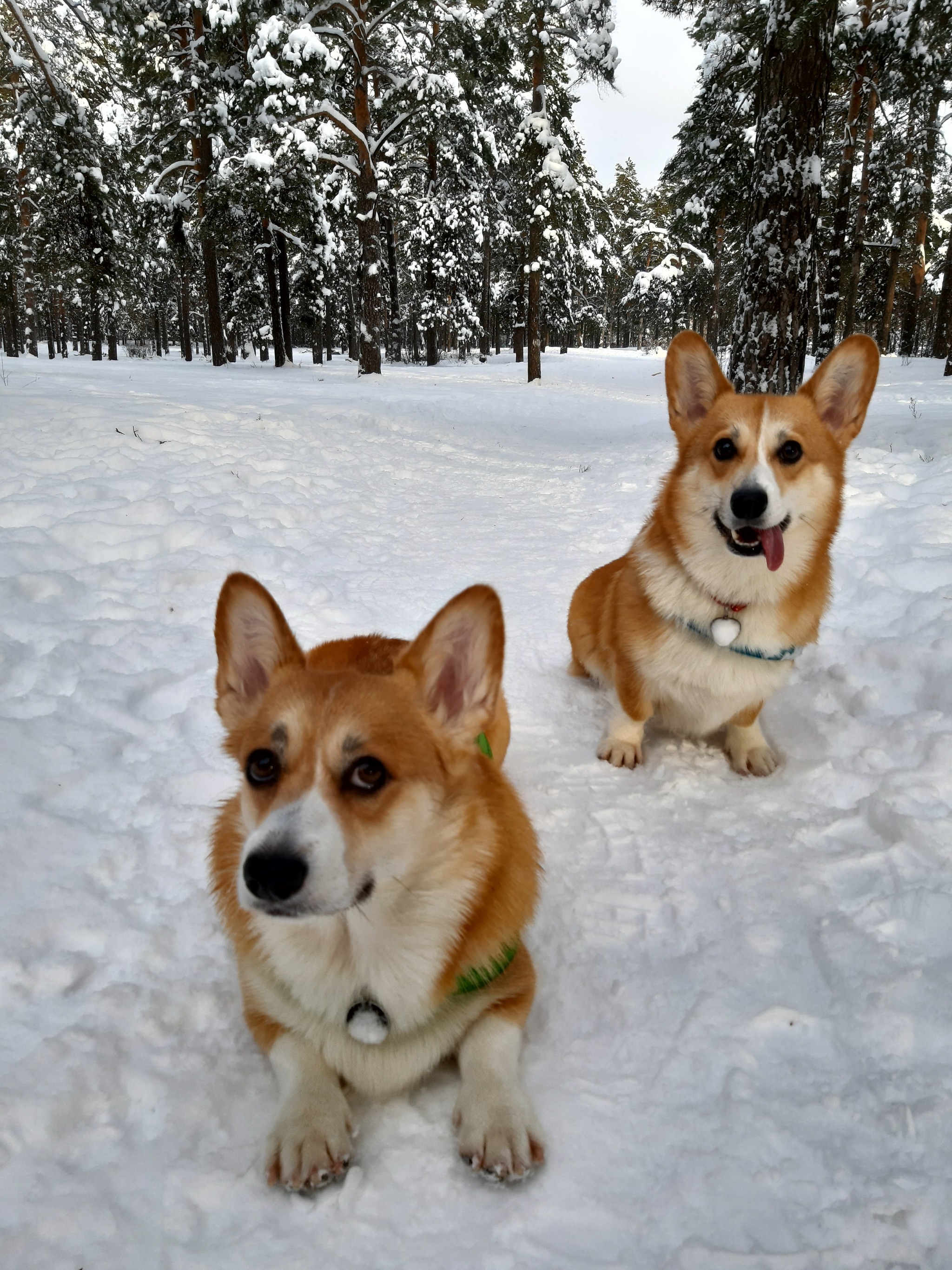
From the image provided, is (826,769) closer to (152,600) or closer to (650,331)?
(152,600)

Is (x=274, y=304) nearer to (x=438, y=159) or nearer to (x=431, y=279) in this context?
(x=431, y=279)

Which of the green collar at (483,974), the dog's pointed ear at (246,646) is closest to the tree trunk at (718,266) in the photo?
the dog's pointed ear at (246,646)

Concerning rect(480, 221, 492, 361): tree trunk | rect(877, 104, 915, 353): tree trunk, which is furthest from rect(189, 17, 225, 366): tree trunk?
rect(877, 104, 915, 353): tree trunk

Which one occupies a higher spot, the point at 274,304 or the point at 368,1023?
the point at 274,304

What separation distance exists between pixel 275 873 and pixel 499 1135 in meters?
0.80

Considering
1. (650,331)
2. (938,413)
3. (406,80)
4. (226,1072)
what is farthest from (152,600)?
(650,331)

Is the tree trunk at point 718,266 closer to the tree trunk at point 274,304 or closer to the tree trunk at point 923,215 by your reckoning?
the tree trunk at point 923,215

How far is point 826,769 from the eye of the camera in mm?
2934

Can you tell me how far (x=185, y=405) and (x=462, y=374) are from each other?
15.5 m

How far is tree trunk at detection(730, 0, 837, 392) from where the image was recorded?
6.61 meters

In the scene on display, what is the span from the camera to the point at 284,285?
24172 millimetres

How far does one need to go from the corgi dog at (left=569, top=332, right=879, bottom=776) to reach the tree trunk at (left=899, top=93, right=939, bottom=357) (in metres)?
14.0

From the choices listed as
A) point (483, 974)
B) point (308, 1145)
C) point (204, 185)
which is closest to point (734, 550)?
point (483, 974)

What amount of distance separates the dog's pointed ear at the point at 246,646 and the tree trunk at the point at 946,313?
70.0ft
